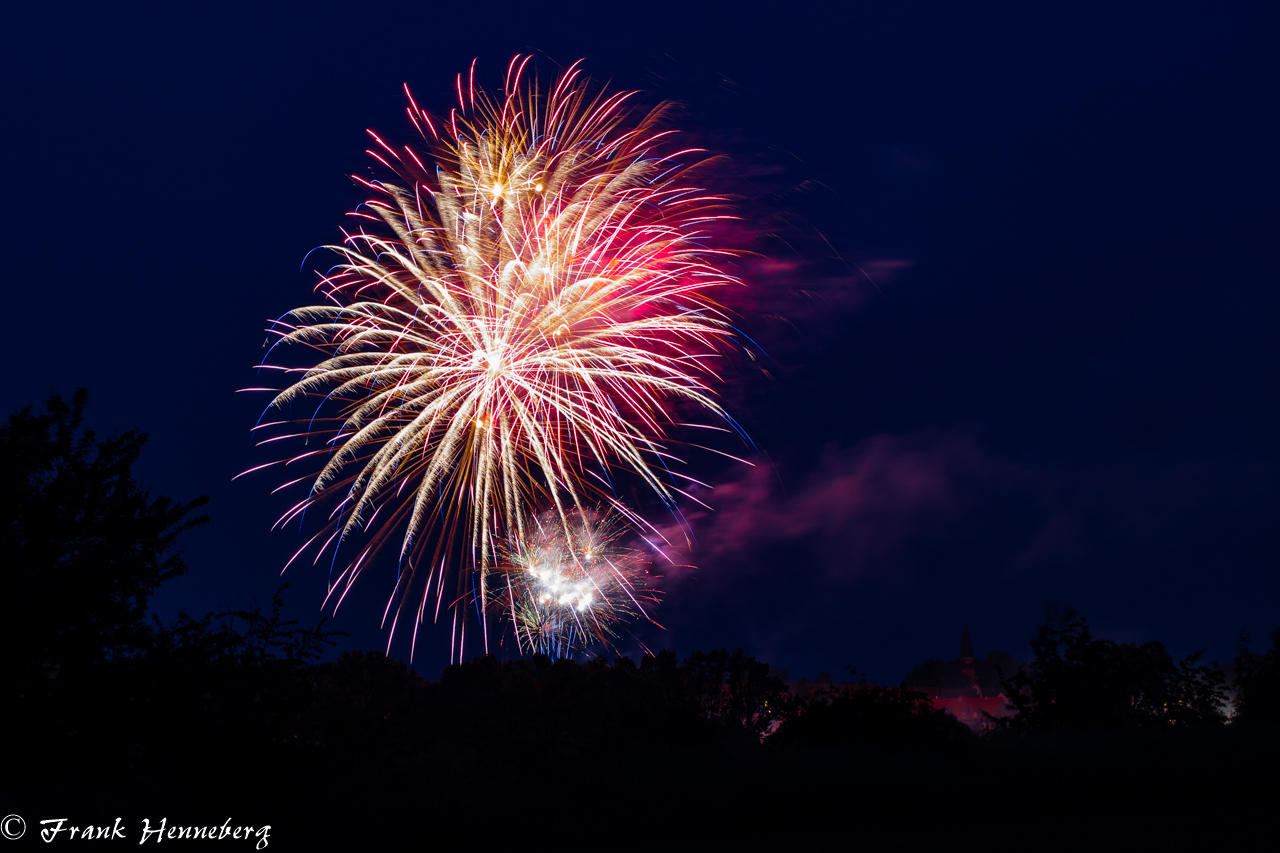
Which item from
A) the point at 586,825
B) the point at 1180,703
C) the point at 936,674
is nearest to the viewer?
the point at 586,825

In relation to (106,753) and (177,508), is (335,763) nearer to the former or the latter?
(106,753)

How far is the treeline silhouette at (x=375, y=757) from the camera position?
11.7 metres

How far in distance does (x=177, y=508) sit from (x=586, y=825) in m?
8.46

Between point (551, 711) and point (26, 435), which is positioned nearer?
point (26, 435)

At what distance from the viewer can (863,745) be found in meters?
18.8

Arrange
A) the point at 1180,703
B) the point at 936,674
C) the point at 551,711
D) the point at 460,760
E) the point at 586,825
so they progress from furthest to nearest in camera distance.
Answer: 1. the point at 936,674
2. the point at 1180,703
3. the point at 551,711
4. the point at 460,760
5. the point at 586,825

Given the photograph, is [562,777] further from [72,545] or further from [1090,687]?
[1090,687]

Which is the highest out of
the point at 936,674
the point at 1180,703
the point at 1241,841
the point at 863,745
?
the point at 936,674

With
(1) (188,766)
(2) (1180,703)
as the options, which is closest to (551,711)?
(1) (188,766)
